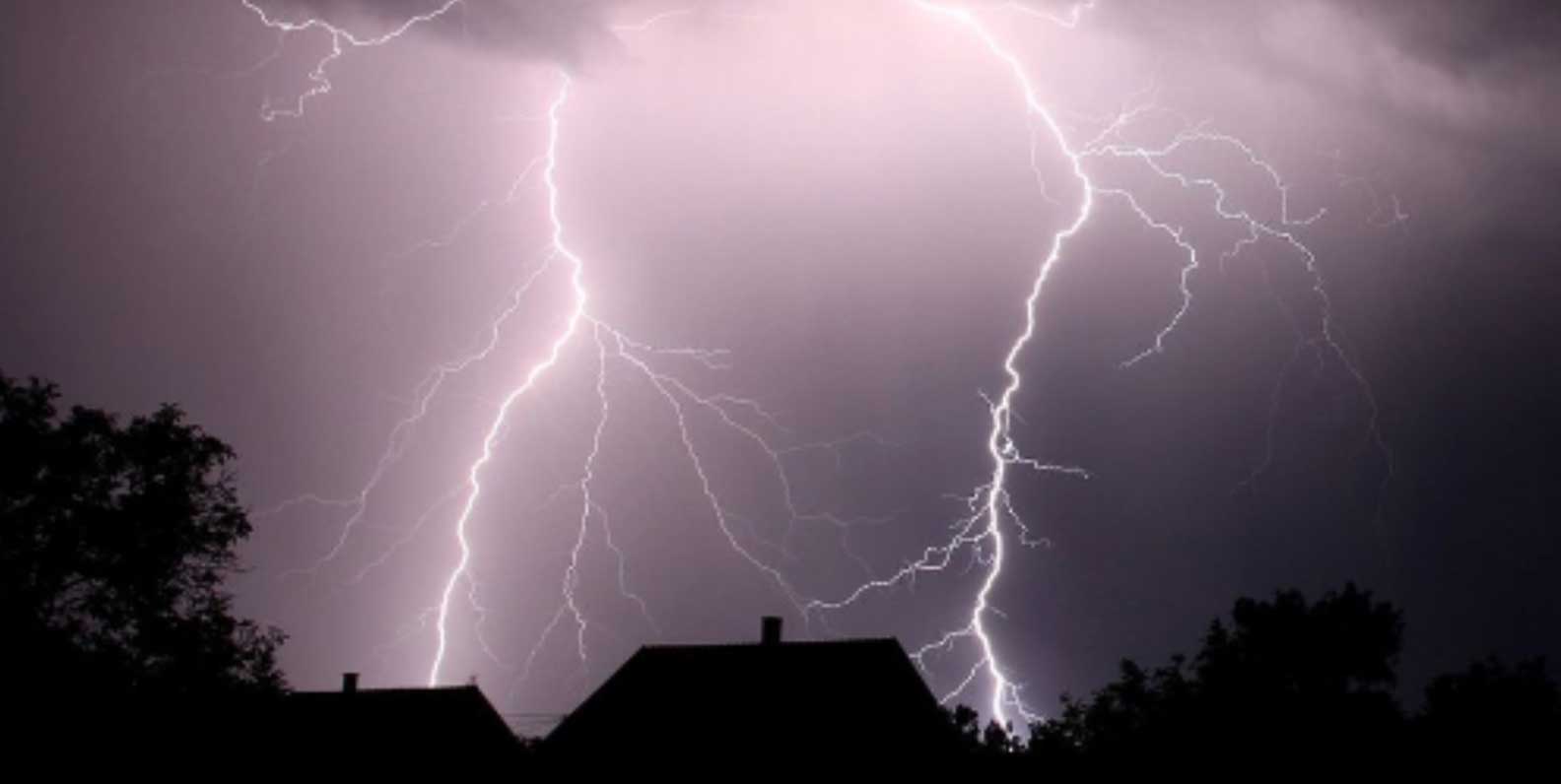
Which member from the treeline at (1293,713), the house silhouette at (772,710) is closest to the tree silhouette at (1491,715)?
the treeline at (1293,713)

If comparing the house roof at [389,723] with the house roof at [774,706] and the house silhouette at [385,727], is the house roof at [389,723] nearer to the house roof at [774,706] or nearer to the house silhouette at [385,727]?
the house silhouette at [385,727]

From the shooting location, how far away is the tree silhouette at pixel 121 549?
1802cm

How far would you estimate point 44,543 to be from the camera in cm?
1825

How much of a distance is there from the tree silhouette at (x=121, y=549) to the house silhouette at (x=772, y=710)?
437cm

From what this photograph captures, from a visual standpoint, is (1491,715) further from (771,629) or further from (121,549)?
(121,549)

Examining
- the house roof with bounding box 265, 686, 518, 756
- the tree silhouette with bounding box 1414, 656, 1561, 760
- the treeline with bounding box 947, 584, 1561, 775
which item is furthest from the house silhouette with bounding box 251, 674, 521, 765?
the tree silhouette with bounding box 1414, 656, 1561, 760

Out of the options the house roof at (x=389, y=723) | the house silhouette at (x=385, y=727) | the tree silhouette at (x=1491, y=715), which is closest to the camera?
the tree silhouette at (x=1491, y=715)

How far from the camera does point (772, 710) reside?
18.6 metres

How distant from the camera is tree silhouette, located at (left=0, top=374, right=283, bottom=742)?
59.1 ft

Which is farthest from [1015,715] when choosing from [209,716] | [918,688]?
[209,716]

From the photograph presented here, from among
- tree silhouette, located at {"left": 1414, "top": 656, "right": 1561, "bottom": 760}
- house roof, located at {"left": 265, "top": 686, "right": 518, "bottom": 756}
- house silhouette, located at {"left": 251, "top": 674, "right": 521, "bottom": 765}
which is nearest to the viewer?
tree silhouette, located at {"left": 1414, "top": 656, "right": 1561, "bottom": 760}

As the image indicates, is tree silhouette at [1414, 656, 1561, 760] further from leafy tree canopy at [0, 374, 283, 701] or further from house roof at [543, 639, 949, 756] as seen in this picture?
leafy tree canopy at [0, 374, 283, 701]

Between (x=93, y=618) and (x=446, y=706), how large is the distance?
580cm

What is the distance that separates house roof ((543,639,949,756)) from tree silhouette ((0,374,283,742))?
4.49 metres
